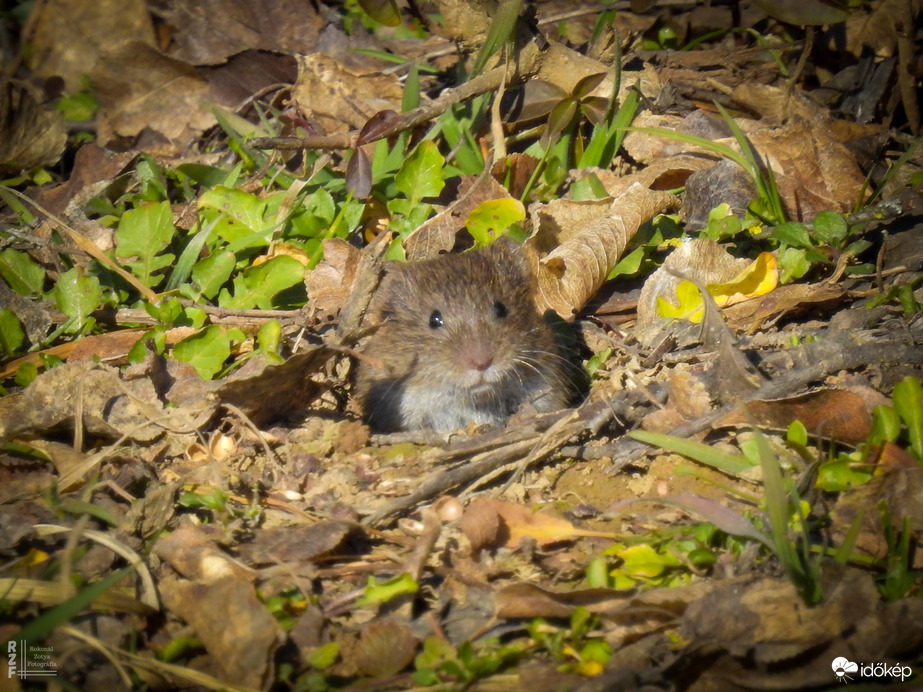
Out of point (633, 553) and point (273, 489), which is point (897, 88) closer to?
point (633, 553)

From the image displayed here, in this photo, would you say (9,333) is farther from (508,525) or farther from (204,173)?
(508,525)

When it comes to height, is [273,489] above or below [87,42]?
below

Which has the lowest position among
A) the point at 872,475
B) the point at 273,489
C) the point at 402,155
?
the point at 273,489

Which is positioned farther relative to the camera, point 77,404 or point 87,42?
point 87,42

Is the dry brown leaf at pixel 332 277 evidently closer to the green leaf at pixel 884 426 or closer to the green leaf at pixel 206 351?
the green leaf at pixel 206 351

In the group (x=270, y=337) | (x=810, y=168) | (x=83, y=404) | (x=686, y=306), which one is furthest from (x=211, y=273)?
(x=810, y=168)

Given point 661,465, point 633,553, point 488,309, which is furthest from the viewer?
point 488,309

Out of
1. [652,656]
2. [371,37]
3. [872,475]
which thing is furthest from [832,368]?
[371,37]
